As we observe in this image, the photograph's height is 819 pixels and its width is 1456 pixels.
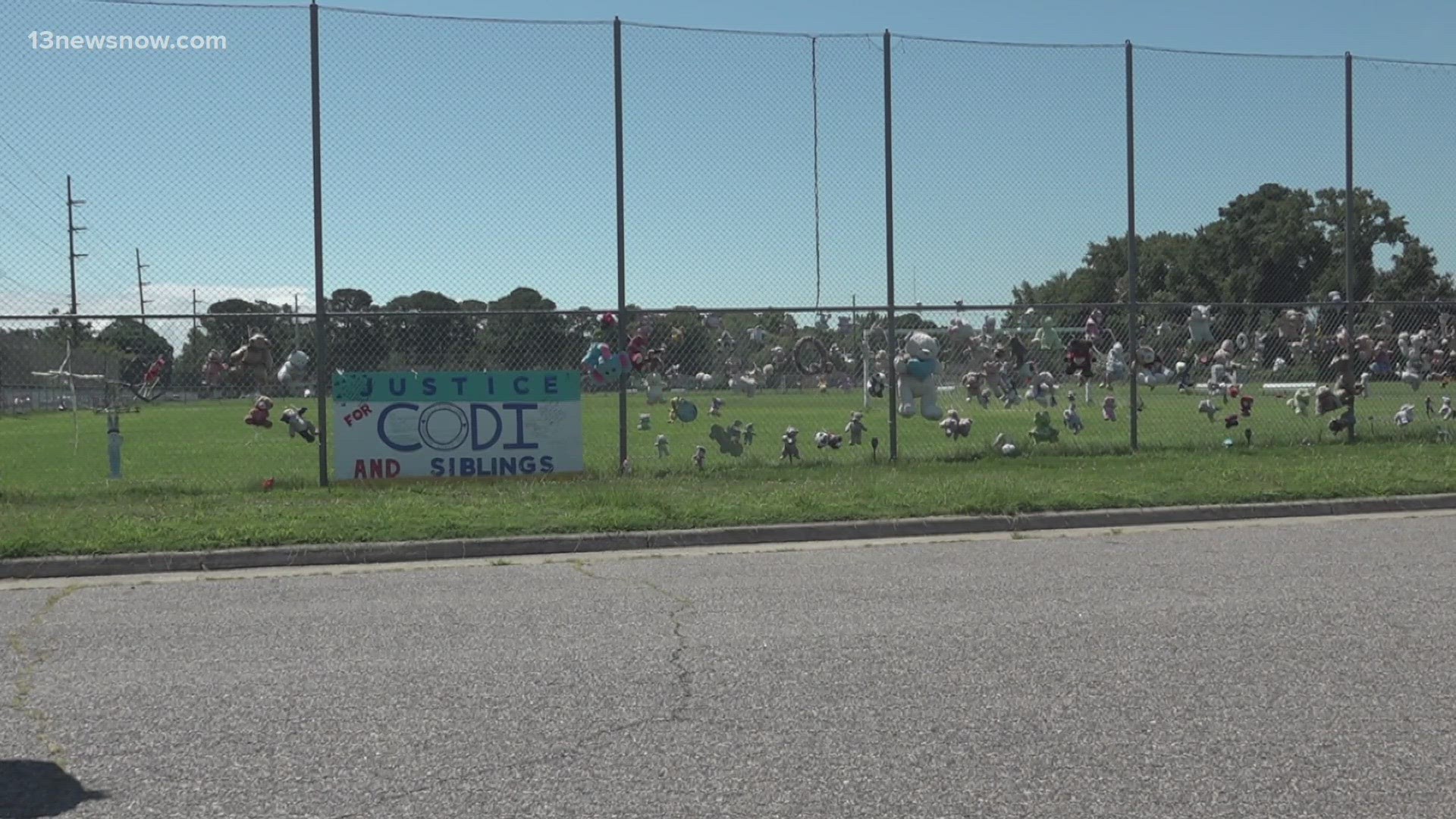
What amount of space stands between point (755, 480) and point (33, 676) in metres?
8.11

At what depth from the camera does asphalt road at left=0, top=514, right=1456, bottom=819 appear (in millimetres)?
4223

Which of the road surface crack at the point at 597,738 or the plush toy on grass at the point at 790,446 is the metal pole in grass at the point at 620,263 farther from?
the road surface crack at the point at 597,738

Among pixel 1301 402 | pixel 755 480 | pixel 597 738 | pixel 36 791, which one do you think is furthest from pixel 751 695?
pixel 1301 402

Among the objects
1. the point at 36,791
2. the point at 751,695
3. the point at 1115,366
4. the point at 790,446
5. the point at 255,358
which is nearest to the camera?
the point at 36,791

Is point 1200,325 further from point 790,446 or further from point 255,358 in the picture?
point 255,358

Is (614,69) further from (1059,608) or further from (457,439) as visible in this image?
(1059,608)

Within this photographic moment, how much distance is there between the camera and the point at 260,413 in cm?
1387

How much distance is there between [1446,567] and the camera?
8328 mm

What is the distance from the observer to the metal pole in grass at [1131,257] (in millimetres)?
15586

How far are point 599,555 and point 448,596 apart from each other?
78.5 inches

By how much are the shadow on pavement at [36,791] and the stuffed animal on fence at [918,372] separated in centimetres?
1125

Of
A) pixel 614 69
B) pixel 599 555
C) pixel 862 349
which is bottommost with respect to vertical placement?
pixel 599 555

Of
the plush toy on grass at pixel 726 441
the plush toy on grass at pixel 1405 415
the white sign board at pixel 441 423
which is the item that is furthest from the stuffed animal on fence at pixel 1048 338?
the white sign board at pixel 441 423

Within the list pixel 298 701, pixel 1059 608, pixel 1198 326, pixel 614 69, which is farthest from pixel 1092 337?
pixel 298 701
